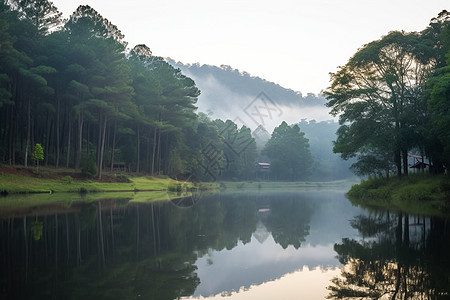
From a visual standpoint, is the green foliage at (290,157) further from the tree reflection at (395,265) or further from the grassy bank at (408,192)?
the tree reflection at (395,265)

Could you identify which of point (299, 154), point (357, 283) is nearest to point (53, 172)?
point (357, 283)

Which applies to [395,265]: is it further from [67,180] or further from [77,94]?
[77,94]

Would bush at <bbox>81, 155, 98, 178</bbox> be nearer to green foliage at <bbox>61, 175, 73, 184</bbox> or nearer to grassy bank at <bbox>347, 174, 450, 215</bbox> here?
green foliage at <bbox>61, 175, 73, 184</bbox>

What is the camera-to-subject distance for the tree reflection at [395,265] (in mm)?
5945

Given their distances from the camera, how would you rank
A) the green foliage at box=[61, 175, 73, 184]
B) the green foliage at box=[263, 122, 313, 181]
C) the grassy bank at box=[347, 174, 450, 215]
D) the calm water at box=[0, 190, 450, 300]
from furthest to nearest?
1. the green foliage at box=[263, 122, 313, 181]
2. the green foliage at box=[61, 175, 73, 184]
3. the grassy bank at box=[347, 174, 450, 215]
4. the calm water at box=[0, 190, 450, 300]

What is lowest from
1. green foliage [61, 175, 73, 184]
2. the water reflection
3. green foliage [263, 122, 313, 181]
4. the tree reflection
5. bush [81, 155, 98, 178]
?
the water reflection

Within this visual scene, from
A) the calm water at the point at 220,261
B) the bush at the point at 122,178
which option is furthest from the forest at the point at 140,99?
the calm water at the point at 220,261

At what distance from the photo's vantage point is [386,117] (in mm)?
31875

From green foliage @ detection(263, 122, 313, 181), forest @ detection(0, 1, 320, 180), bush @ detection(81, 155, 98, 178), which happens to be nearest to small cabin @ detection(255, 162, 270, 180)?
green foliage @ detection(263, 122, 313, 181)

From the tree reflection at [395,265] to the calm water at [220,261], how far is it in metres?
0.02

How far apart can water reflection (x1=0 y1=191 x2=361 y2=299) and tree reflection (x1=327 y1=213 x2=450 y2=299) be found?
732 millimetres

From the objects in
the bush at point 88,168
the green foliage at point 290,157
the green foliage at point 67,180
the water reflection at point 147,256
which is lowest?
the water reflection at point 147,256

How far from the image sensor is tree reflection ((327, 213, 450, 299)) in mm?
5945

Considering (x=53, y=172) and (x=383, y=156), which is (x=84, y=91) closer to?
(x=53, y=172)
